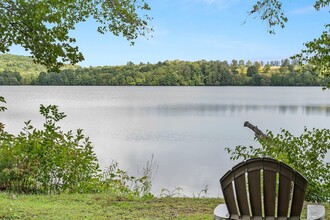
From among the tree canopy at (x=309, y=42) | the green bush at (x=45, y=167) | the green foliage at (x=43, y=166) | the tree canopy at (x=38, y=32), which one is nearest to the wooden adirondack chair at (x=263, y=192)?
the tree canopy at (x=38, y=32)

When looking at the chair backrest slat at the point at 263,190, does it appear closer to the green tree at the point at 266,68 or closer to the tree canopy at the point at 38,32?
the tree canopy at the point at 38,32

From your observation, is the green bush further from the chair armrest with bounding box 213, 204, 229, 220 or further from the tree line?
the tree line

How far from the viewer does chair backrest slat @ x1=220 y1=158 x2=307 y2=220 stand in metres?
2.82

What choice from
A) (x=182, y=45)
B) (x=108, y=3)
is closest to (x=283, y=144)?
(x=108, y=3)

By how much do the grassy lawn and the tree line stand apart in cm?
4988

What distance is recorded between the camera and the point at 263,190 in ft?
9.62

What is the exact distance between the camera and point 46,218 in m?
4.98

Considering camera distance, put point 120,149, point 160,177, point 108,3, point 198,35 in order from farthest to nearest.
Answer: point 198,35 → point 120,149 → point 160,177 → point 108,3

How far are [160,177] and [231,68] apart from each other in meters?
58.8

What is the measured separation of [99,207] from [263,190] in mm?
3207

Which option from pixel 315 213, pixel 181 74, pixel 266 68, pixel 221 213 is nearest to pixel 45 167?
pixel 221 213

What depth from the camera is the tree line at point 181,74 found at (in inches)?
2415

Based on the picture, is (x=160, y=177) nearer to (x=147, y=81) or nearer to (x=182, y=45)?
(x=147, y=81)

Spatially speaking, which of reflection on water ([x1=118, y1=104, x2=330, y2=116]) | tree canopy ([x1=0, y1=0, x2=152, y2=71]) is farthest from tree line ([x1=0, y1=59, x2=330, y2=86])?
tree canopy ([x1=0, y1=0, x2=152, y2=71])
